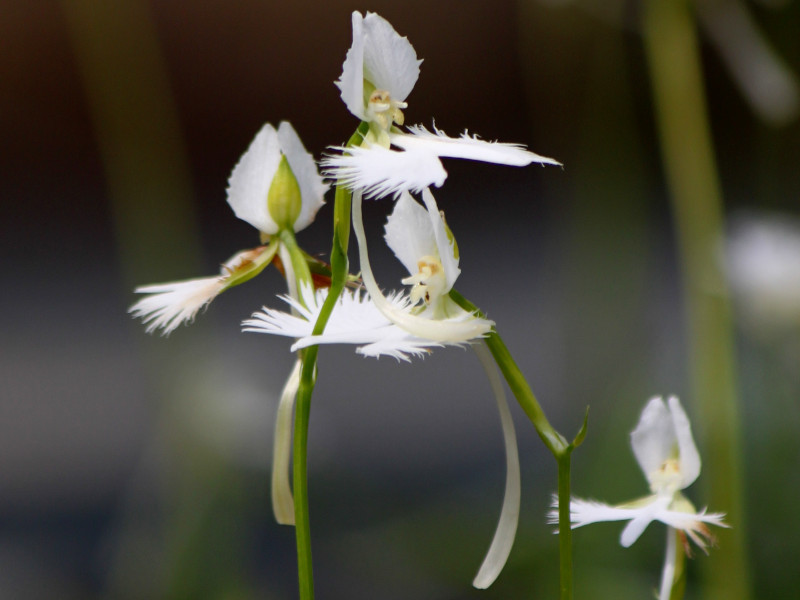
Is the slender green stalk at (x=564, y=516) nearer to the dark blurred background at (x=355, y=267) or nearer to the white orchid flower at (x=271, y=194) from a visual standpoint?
the white orchid flower at (x=271, y=194)

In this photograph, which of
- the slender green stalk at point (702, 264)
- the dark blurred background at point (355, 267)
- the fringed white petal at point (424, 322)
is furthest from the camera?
the dark blurred background at point (355, 267)

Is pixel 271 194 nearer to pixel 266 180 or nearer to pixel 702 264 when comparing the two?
pixel 266 180

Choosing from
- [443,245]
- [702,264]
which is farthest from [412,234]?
[702,264]

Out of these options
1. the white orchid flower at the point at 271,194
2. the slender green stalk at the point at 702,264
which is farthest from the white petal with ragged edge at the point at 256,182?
the slender green stalk at the point at 702,264

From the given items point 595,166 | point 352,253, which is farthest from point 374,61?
point 352,253

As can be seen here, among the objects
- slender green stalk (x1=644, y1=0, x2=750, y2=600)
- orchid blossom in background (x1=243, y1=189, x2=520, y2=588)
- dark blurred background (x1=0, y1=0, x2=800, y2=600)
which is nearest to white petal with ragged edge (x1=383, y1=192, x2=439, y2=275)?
orchid blossom in background (x1=243, y1=189, x2=520, y2=588)

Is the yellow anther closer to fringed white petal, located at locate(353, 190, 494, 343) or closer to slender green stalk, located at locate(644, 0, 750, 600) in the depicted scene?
fringed white petal, located at locate(353, 190, 494, 343)
